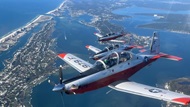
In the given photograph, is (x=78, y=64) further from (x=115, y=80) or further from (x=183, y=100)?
(x=183, y=100)

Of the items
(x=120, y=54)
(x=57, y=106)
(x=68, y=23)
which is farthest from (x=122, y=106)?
(x=68, y=23)

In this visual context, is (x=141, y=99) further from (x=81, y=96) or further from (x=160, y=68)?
(x=160, y=68)

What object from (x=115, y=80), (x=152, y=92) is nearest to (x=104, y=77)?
(x=115, y=80)

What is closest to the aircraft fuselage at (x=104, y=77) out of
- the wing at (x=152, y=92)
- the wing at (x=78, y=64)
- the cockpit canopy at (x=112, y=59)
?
the cockpit canopy at (x=112, y=59)

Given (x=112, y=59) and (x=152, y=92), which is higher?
(x=112, y=59)

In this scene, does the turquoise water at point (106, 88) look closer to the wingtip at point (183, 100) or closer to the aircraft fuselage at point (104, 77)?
the aircraft fuselage at point (104, 77)
